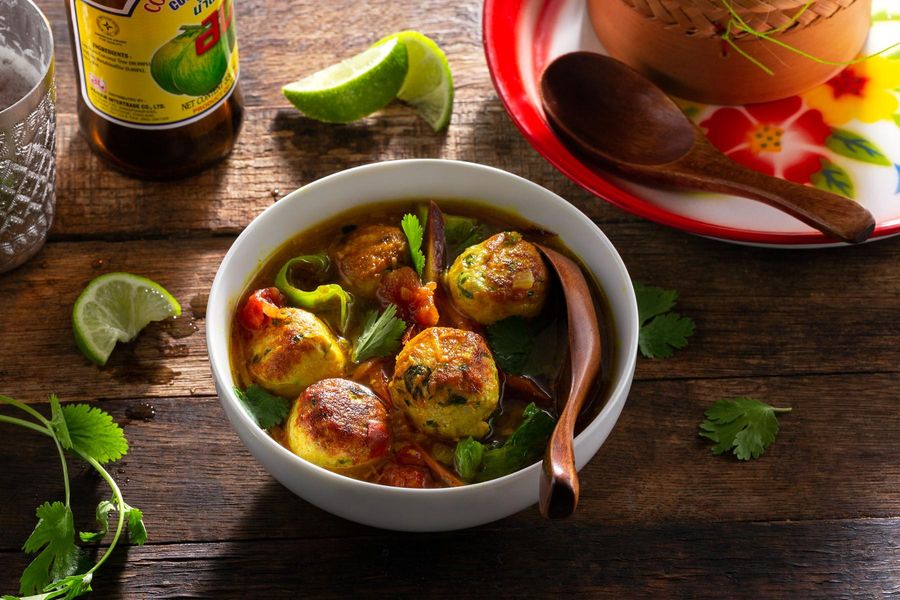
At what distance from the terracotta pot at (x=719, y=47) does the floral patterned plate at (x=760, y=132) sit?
57mm

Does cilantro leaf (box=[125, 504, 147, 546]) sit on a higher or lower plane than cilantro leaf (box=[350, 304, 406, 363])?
lower

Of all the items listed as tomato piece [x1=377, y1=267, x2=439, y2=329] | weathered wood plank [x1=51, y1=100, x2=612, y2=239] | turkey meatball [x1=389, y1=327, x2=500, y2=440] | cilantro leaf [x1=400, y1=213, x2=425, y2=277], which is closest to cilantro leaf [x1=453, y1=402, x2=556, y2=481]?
turkey meatball [x1=389, y1=327, x2=500, y2=440]

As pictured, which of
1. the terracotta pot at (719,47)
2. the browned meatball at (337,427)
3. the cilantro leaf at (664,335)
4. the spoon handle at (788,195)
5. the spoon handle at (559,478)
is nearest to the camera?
the spoon handle at (559,478)

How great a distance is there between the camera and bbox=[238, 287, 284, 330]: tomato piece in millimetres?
1695

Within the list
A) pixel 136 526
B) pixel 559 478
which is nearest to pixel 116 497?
pixel 136 526

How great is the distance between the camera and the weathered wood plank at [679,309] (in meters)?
1.91

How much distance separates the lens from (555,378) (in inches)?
66.9

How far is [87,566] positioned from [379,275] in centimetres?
68

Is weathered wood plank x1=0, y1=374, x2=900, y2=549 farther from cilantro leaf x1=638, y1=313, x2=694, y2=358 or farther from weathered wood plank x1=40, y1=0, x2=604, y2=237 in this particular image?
weathered wood plank x1=40, y1=0, x2=604, y2=237

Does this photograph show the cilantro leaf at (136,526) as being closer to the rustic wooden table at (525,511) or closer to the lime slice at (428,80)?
the rustic wooden table at (525,511)

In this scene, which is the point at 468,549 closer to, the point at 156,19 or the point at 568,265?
the point at 568,265

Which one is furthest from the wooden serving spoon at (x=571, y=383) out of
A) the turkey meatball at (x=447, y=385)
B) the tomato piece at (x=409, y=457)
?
the tomato piece at (x=409, y=457)

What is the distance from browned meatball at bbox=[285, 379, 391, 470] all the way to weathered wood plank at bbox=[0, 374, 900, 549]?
0.24 m

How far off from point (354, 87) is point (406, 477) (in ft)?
3.29
